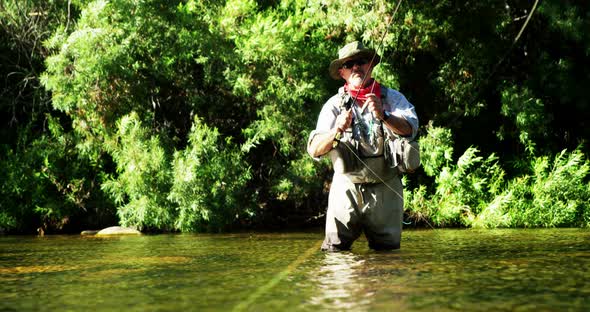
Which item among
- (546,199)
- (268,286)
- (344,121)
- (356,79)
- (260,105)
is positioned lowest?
(268,286)

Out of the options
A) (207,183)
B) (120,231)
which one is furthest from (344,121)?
(120,231)

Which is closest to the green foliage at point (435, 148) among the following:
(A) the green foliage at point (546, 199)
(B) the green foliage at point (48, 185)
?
(A) the green foliage at point (546, 199)

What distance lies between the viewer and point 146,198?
10812 millimetres

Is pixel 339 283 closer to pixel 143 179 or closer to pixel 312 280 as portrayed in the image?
pixel 312 280

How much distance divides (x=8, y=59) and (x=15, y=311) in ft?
34.3

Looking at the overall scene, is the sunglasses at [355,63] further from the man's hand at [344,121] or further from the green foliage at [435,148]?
the green foliage at [435,148]

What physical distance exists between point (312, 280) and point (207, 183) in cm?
729

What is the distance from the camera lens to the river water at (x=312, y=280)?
2.96 metres

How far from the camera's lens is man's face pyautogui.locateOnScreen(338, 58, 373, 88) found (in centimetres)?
529

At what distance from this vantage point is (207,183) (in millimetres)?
10914

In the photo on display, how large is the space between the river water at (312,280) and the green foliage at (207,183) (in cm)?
453

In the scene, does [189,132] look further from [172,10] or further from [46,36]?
[46,36]

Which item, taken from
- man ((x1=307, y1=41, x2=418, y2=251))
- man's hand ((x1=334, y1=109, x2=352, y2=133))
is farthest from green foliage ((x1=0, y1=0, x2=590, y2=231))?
man's hand ((x1=334, y1=109, x2=352, y2=133))

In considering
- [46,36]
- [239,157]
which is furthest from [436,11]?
[46,36]
